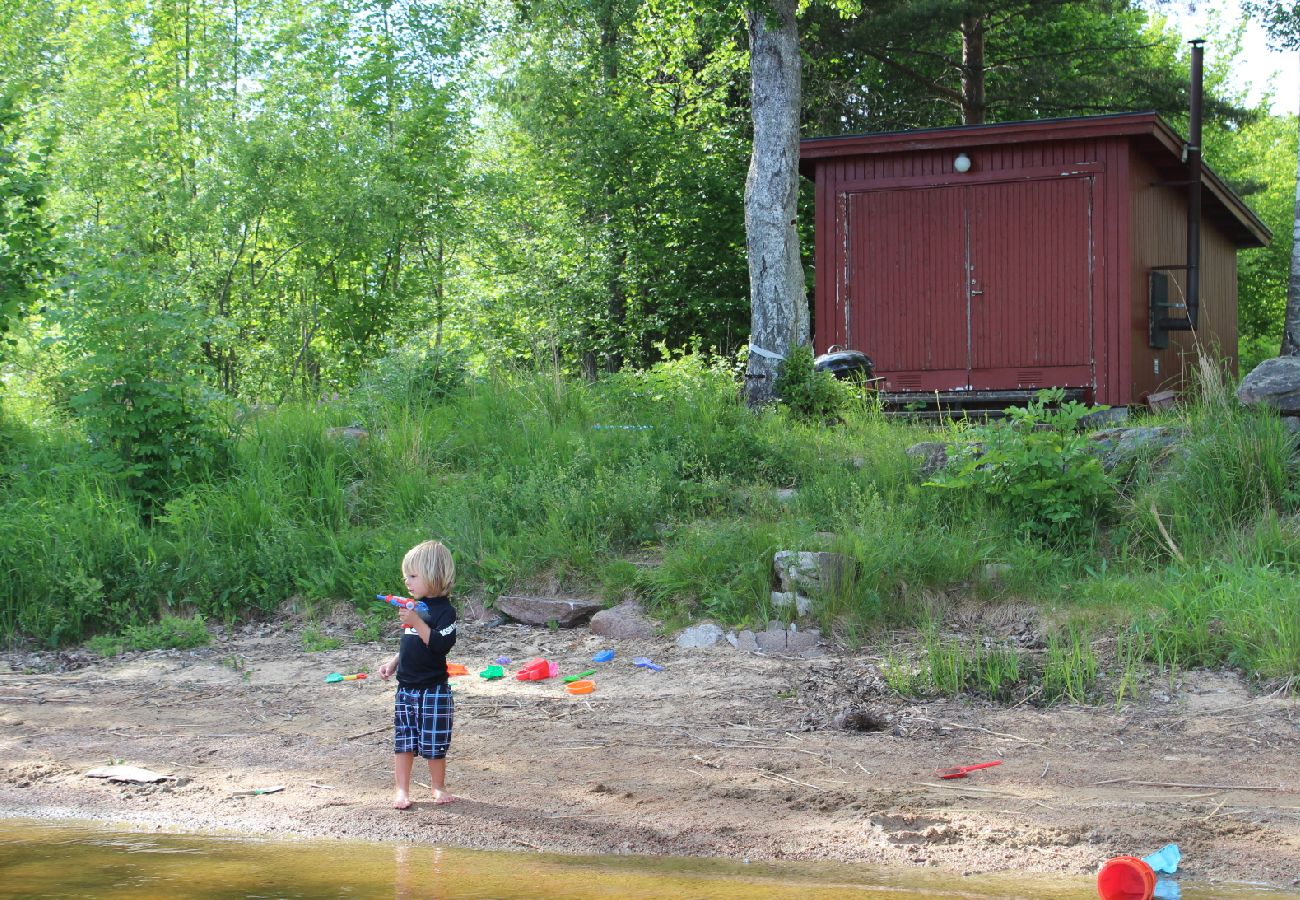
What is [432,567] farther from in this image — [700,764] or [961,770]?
[961,770]

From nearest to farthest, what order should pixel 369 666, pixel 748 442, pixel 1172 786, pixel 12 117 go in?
pixel 1172 786 < pixel 369 666 < pixel 748 442 < pixel 12 117

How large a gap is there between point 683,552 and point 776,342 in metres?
5.07

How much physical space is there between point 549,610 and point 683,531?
1.16m

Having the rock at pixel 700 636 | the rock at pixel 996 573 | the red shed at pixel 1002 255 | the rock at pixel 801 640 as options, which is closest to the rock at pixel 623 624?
the rock at pixel 700 636

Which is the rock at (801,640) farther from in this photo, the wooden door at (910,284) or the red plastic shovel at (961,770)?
the wooden door at (910,284)

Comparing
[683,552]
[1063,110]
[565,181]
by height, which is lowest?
[683,552]

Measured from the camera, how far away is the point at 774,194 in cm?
1301

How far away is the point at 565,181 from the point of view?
872 inches

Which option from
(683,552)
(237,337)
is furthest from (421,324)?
(683,552)

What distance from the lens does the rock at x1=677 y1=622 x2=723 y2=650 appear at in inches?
299

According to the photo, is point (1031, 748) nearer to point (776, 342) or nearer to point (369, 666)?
point (369, 666)

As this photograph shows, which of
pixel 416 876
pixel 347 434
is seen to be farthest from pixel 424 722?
pixel 347 434

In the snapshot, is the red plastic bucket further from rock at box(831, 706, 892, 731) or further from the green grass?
the green grass

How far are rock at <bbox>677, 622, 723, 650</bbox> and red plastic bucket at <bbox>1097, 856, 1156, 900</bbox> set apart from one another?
12.9 ft
